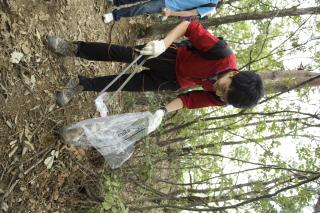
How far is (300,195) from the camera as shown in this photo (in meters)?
3.09

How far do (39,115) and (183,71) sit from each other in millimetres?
Answer: 1310

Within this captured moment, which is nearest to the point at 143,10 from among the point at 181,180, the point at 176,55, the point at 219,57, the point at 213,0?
the point at 213,0

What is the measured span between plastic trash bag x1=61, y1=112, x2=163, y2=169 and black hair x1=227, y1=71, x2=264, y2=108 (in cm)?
76

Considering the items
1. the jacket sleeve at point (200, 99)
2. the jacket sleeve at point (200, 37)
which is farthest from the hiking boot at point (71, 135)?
the jacket sleeve at point (200, 37)

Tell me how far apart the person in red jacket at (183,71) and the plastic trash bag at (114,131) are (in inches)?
8.0

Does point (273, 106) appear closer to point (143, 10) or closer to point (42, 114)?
point (143, 10)

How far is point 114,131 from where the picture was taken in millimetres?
2936

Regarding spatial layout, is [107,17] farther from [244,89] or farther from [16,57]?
[244,89]

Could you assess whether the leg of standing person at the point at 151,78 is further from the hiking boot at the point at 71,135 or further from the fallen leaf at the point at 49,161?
the fallen leaf at the point at 49,161

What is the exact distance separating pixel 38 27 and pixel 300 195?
2.78 metres

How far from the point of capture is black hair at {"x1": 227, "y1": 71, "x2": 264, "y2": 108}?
233 centimetres

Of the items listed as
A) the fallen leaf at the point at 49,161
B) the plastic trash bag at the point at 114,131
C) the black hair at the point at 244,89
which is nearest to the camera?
the black hair at the point at 244,89

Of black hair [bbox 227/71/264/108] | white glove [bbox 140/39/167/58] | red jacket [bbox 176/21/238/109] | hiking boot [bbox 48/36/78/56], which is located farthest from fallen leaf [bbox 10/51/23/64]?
black hair [bbox 227/71/264/108]

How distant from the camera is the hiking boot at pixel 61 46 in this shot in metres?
3.07
